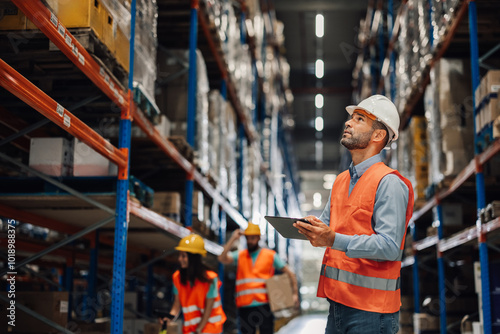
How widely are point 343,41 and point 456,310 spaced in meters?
13.8

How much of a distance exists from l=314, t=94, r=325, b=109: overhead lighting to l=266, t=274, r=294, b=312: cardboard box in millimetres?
18606

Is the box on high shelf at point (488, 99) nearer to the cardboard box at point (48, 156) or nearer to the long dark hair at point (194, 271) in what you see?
the long dark hair at point (194, 271)

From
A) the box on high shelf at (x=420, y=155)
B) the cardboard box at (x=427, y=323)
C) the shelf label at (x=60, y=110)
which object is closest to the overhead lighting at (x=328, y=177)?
the box on high shelf at (x=420, y=155)

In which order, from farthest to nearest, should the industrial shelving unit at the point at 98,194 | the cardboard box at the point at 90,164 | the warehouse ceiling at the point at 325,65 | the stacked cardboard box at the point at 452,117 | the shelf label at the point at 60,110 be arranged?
the warehouse ceiling at the point at 325,65
the stacked cardboard box at the point at 452,117
the cardboard box at the point at 90,164
the shelf label at the point at 60,110
the industrial shelving unit at the point at 98,194

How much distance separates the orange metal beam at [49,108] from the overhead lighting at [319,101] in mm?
20192

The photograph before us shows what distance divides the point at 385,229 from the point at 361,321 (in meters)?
0.41

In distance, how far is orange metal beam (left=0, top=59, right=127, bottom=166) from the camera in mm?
3032

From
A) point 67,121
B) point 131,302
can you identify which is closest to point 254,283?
point 131,302

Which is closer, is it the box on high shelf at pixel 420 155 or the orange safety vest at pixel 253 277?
the orange safety vest at pixel 253 277

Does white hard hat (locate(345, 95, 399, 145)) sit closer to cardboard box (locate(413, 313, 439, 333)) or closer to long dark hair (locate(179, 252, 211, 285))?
long dark hair (locate(179, 252, 211, 285))

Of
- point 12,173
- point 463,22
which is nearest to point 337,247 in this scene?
point 12,173

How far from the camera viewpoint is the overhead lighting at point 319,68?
22.7 m

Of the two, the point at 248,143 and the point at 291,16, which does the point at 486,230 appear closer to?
the point at 248,143

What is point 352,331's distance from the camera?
2713 millimetres
